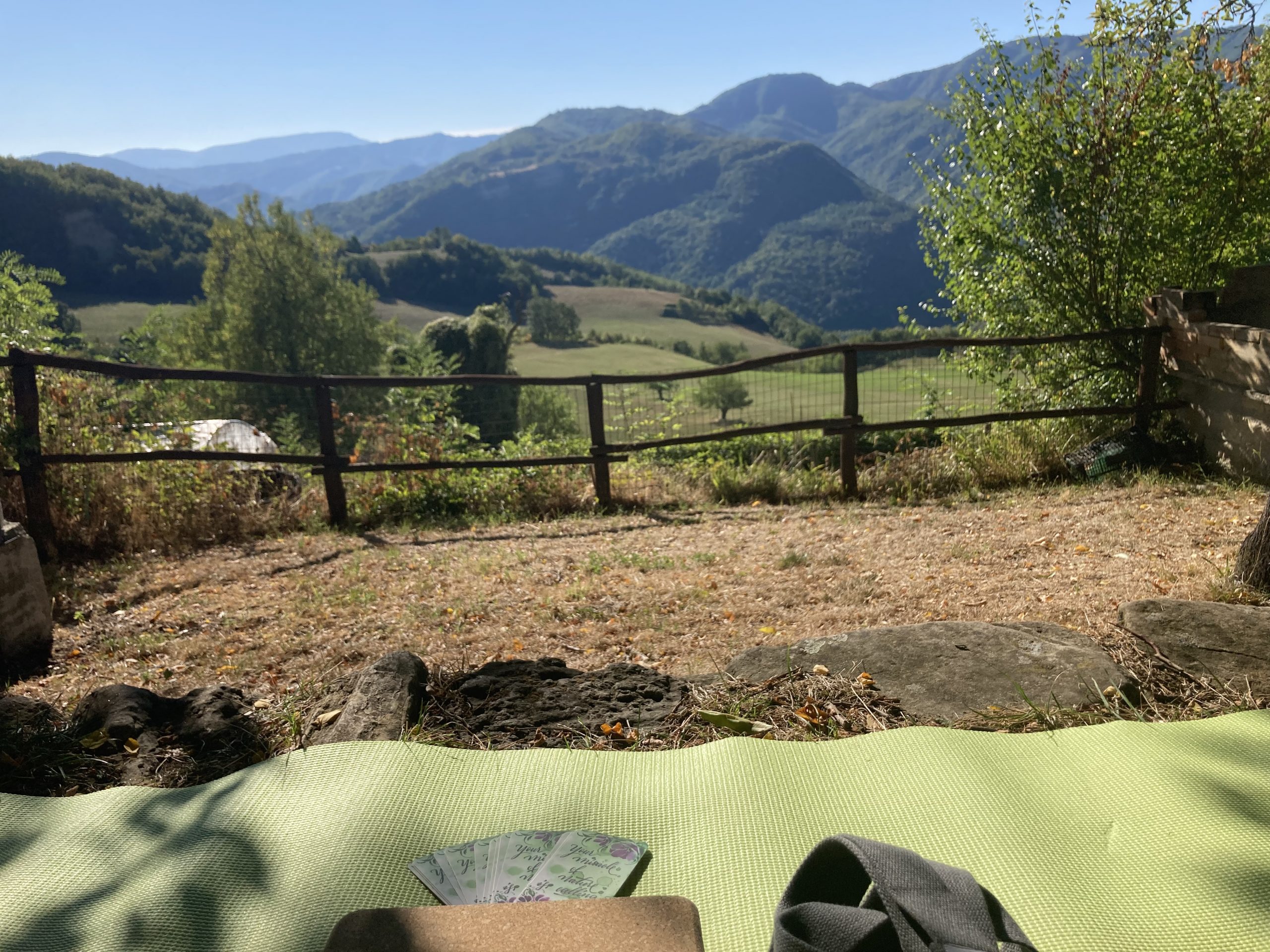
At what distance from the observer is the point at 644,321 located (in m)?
114

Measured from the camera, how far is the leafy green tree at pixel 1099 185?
7043 millimetres

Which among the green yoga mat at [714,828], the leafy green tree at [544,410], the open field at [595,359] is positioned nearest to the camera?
the green yoga mat at [714,828]

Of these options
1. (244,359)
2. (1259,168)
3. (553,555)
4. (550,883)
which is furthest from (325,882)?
(244,359)

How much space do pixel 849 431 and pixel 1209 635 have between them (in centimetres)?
441

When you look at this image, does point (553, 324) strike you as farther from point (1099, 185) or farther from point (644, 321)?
point (1099, 185)

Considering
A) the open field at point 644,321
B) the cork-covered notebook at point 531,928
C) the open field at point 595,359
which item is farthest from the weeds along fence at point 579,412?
the open field at point 644,321

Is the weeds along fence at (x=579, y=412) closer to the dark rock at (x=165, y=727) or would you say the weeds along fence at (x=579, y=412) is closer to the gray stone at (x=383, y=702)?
the dark rock at (x=165, y=727)

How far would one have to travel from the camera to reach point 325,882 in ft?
6.45

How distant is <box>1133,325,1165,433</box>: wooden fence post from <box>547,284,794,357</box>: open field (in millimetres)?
84343

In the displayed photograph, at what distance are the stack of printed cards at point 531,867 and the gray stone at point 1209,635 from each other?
216cm

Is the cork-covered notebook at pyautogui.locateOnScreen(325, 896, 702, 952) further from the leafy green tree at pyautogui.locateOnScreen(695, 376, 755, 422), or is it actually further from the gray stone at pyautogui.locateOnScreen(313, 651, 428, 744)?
the leafy green tree at pyautogui.locateOnScreen(695, 376, 755, 422)

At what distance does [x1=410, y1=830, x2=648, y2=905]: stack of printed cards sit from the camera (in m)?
1.92

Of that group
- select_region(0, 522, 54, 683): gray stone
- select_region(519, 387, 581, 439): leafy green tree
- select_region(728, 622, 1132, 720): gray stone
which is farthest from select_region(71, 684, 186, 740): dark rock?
select_region(519, 387, 581, 439): leafy green tree

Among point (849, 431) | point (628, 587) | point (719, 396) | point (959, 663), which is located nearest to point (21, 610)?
point (628, 587)
